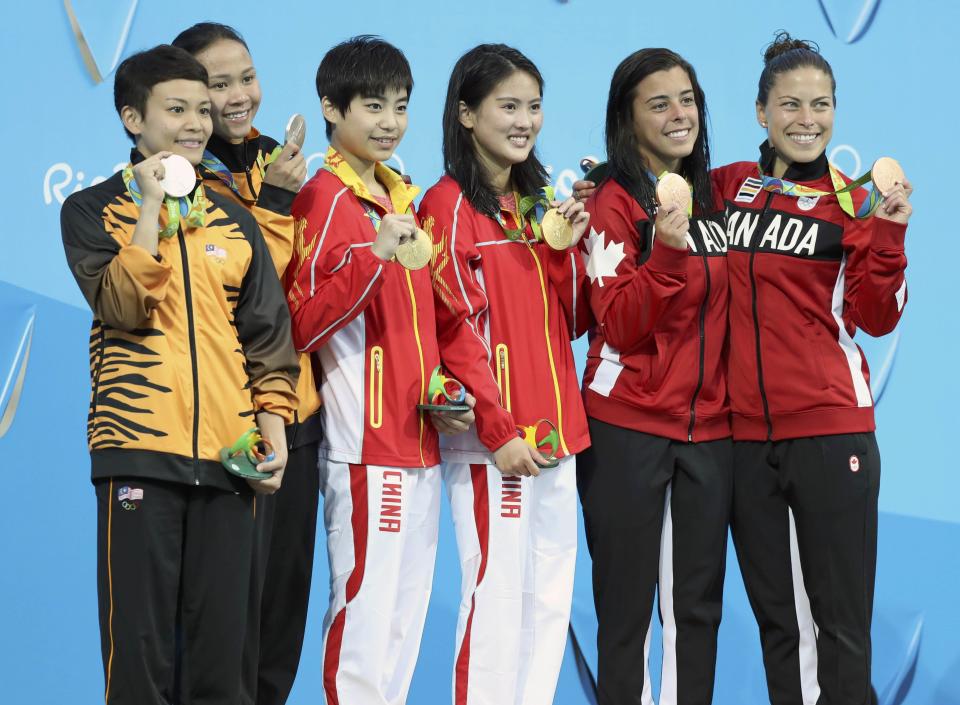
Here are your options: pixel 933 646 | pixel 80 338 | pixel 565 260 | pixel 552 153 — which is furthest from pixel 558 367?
pixel 933 646

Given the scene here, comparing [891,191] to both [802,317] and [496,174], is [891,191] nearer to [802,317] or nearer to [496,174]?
[802,317]

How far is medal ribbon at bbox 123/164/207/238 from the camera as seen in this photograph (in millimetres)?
2295

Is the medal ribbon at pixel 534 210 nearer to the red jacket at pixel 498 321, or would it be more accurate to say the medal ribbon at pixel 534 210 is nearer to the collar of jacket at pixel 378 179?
the red jacket at pixel 498 321

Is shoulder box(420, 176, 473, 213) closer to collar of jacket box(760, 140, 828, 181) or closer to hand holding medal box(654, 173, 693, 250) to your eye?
hand holding medal box(654, 173, 693, 250)

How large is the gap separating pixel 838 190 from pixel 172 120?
145 cm

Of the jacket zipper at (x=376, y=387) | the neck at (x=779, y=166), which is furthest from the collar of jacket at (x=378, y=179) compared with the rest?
the neck at (x=779, y=166)

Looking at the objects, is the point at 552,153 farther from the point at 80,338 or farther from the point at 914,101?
the point at 80,338

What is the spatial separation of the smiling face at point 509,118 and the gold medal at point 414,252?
14.0 inches

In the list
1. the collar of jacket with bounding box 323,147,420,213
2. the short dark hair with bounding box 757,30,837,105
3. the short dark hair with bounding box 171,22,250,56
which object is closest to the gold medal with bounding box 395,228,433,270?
the collar of jacket with bounding box 323,147,420,213

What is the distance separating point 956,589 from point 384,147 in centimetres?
231

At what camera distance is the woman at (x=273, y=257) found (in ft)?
8.52

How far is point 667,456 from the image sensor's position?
108 inches

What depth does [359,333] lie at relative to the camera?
8.58 ft

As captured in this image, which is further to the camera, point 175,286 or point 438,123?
point 438,123
